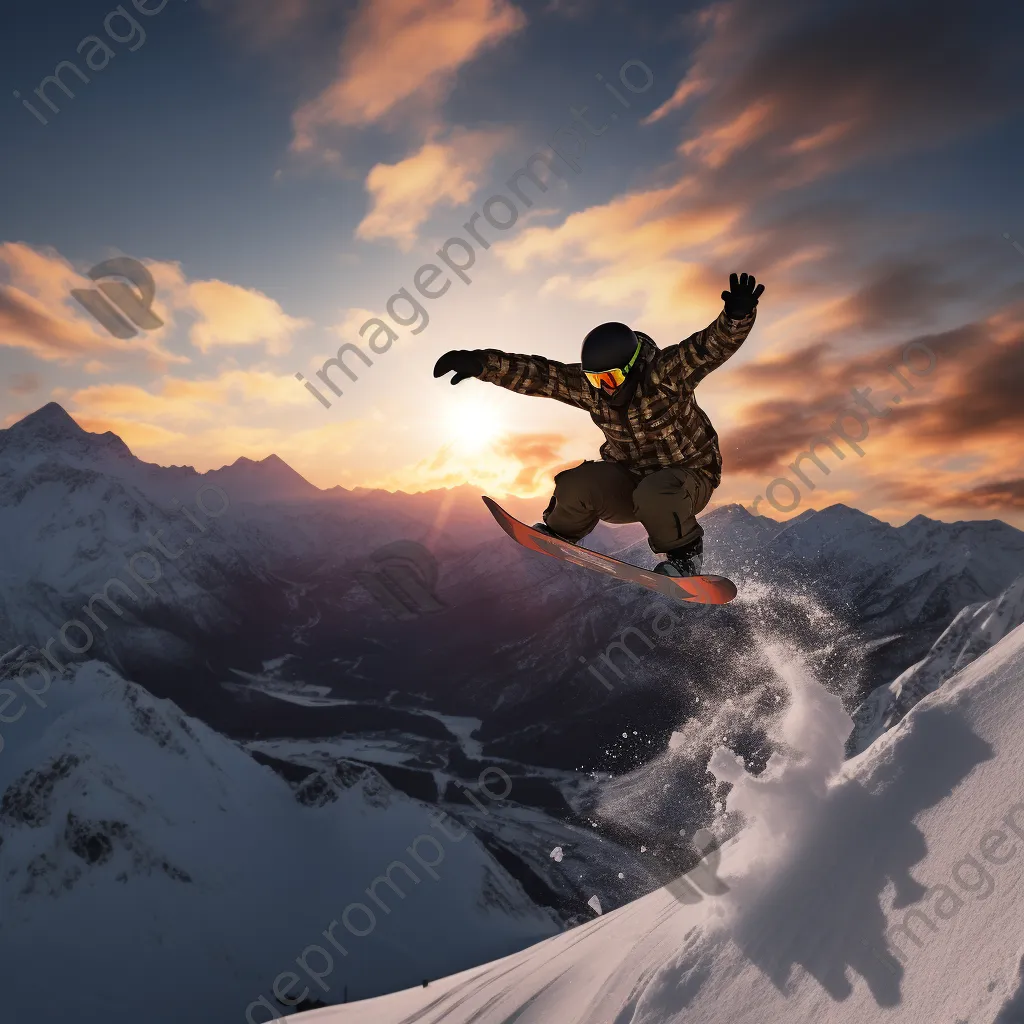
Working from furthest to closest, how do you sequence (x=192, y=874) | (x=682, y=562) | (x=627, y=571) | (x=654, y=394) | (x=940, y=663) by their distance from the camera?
(x=940, y=663) < (x=192, y=874) < (x=627, y=571) < (x=682, y=562) < (x=654, y=394)

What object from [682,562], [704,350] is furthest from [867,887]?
[704,350]

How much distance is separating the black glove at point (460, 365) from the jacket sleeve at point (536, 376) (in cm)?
9

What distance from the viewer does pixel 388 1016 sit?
32.4 m

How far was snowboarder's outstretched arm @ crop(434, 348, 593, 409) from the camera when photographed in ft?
26.1

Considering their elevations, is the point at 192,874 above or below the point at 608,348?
above

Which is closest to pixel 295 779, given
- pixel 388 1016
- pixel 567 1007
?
pixel 388 1016

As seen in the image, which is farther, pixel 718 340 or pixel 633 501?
pixel 633 501

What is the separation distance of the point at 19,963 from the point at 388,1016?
10076 cm

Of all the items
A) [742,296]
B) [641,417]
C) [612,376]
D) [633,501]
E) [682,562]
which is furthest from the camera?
[682,562]

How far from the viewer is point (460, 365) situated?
8.04 m

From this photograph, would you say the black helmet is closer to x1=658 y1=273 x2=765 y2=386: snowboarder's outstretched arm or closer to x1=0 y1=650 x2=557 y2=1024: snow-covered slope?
x1=658 y1=273 x2=765 y2=386: snowboarder's outstretched arm

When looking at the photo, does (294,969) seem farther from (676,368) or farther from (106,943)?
(676,368)

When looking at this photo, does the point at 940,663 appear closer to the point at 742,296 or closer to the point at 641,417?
the point at 641,417

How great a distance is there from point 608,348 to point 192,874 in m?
140
